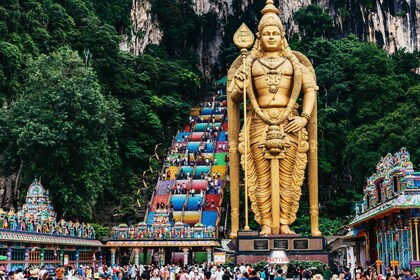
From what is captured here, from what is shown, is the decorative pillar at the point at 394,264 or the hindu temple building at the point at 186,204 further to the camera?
the hindu temple building at the point at 186,204

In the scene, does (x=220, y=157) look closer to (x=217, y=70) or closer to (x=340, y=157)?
(x=340, y=157)

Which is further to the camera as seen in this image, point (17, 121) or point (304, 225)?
point (304, 225)

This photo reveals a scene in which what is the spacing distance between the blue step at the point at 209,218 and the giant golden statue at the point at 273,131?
11546 millimetres

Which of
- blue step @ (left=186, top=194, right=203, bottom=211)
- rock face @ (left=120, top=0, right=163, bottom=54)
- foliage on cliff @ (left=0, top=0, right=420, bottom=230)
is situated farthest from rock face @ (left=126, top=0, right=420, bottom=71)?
blue step @ (left=186, top=194, right=203, bottom=211)

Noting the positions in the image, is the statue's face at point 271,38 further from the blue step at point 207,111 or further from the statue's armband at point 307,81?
the blue step at point 207,111

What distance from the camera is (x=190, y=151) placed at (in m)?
36.6

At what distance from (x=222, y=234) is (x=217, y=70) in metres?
27.8

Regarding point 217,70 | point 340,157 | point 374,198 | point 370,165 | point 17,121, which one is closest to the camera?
point 374,198

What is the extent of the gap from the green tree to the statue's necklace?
9.00 meters

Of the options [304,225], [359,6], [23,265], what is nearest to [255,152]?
[23,265]

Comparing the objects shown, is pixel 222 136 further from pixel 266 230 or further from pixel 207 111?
pixel 266 230

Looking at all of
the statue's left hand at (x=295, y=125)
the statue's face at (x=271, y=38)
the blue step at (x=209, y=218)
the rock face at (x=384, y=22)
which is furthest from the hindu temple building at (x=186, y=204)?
the rock face at (x=384, y=22)

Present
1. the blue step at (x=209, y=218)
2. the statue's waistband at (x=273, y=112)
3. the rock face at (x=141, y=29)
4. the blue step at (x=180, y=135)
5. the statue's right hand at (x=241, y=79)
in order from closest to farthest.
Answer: the statue's right hand at (x=241, y=79), the statue's waistband at (x=273, y=112), the blue step at (x=209, y=218), the blue step at (x=180, y=135), the rock face at (x=141, y=29)

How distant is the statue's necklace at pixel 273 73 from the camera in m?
16.8
